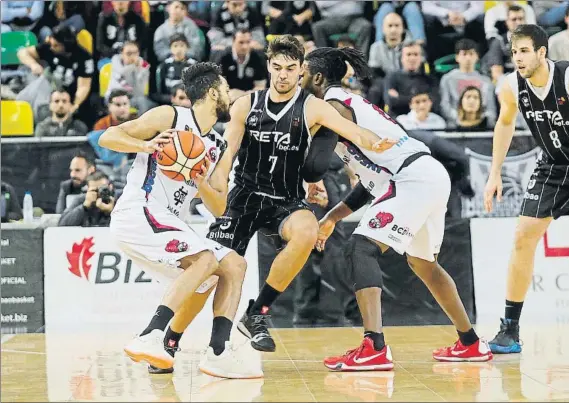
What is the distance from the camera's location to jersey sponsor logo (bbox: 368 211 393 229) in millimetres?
5621

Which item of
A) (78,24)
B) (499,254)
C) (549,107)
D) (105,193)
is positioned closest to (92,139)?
(105,193)

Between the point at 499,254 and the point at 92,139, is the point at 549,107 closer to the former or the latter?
the point at 499,254

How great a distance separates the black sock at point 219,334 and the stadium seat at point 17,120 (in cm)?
613

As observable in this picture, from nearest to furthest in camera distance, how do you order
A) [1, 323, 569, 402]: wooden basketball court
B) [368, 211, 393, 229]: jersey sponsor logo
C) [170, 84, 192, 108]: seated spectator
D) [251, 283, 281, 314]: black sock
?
[1, 323, 569, 402]: wooden basketball court, [368, 211, 393, 229]: jersey sponsor logo, [251, 283, 281, 314]: black sock, [170, 84, 192, 108]: seated spectator

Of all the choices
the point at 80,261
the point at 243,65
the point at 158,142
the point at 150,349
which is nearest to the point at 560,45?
the point at 243,65

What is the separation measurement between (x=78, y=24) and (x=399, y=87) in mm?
4242

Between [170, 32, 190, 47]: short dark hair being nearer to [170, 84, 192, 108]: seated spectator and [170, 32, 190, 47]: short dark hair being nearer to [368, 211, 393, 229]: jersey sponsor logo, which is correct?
[170, 84, 192, 108]: seated spectator

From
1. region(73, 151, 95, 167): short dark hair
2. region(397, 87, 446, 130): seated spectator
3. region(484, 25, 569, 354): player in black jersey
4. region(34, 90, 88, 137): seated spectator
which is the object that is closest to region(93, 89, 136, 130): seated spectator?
region(34, 90, 88, 137): seated spectator

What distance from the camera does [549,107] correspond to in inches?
249

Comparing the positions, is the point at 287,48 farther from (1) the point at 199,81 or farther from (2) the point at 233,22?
(2) the point at 233,22

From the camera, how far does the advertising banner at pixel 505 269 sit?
8641 millimetres

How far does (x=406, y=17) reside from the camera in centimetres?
1139

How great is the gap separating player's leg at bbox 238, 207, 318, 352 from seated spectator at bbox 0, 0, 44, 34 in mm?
7003

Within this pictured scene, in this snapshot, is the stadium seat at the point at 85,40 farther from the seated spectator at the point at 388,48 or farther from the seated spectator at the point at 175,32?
the seated spectator at the point at 388,48
